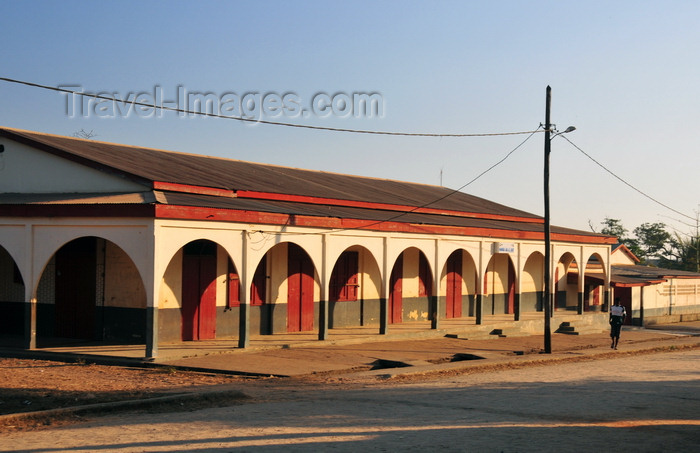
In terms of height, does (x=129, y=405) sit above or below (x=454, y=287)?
below

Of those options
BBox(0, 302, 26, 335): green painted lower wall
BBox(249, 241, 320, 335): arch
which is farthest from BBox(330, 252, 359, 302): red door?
BBox(0, 302, 26, 335): green painted lower wall

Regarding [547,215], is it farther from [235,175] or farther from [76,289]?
[76,289]

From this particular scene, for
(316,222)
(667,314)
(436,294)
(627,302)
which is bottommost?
(667,314)

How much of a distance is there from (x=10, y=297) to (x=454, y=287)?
15321 millimetres

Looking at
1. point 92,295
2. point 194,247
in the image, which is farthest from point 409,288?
point 92,295

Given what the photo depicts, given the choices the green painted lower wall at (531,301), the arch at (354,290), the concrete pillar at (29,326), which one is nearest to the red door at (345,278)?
the arch at (354,290)

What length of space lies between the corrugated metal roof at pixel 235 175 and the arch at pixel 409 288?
2028 millimetres

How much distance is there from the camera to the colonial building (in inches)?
692

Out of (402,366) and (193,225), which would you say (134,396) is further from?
(402,366)

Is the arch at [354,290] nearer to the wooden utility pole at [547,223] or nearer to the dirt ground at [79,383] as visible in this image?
the wooden utility pole at [547,223]

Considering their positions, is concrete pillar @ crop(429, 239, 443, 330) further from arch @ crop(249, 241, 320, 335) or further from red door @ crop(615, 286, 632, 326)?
red door @ crop(615, 286, 632, 326)

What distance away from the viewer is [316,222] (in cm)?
2038

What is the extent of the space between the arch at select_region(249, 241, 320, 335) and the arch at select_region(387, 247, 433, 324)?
3.78m

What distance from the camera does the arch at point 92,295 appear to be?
19.4 metres
